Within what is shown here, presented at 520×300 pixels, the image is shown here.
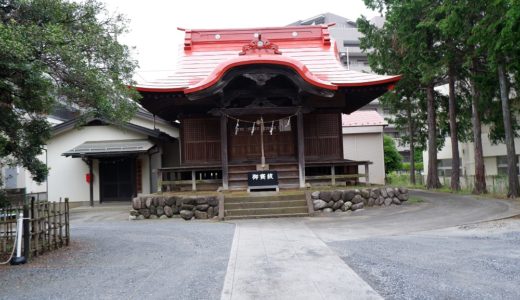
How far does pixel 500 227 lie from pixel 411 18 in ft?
35.3

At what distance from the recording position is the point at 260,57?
12805 millimetres

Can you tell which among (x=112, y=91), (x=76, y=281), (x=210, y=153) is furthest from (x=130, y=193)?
(x=76, y=281)

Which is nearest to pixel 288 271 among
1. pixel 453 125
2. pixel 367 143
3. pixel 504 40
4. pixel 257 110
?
pixel 257 110

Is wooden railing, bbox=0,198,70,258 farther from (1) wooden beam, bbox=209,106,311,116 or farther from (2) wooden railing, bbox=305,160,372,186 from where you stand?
(2) wooden railing, bbox=305,160,372,186

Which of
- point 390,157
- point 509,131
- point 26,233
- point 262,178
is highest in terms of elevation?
point 509,131

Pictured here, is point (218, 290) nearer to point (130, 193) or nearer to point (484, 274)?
point (484, 274)

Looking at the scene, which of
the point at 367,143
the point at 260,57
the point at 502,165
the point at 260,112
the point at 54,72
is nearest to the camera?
the point at 54,72

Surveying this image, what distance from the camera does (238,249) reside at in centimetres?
709

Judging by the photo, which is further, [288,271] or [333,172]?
[333,172]

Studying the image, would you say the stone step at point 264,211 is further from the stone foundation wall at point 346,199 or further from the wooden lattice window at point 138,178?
the wooden lattice window at point 138,178

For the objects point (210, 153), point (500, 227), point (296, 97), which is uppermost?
point (296, 97)

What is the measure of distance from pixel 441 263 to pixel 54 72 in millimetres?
6837

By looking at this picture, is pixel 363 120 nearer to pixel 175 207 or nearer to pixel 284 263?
pixel 175 207

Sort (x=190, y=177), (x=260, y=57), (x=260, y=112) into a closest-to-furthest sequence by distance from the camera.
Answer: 1. (x=260, y=57)
2. (x=260, y=112)
3. (x=190, y=177)
